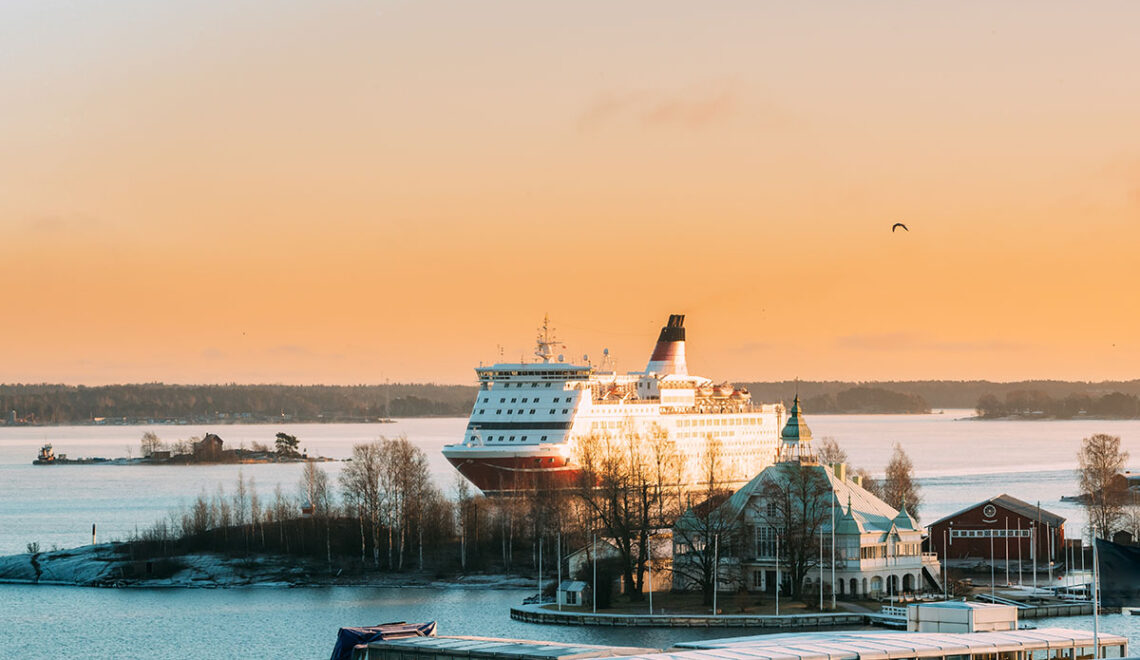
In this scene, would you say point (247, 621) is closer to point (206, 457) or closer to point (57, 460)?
point (206, 457)

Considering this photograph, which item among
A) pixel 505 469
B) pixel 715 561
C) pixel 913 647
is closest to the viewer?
pixel 913 647

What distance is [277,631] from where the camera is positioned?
5859 centimetres

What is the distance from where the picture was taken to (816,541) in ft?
206

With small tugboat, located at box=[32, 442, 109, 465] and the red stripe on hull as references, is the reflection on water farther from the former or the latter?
small tugboat, located at box=[32, 442, 109, 465]

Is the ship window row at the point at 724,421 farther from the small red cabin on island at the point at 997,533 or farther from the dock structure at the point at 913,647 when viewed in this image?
the dock structure at the point at 913,647

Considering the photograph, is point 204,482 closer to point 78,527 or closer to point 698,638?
point 78,527

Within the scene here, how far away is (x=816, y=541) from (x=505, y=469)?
1535 inches

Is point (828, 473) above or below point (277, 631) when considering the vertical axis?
above

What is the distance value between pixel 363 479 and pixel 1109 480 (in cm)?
3763

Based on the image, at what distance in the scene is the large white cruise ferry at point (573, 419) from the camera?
329 feet

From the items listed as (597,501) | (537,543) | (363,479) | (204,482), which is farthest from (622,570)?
(204,482)

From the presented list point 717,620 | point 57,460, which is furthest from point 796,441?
point 57,460

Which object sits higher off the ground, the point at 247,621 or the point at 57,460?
the point at 57,460

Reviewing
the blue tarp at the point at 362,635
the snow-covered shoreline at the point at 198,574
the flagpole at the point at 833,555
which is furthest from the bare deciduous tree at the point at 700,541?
the blue tarp at the point at 362,635
